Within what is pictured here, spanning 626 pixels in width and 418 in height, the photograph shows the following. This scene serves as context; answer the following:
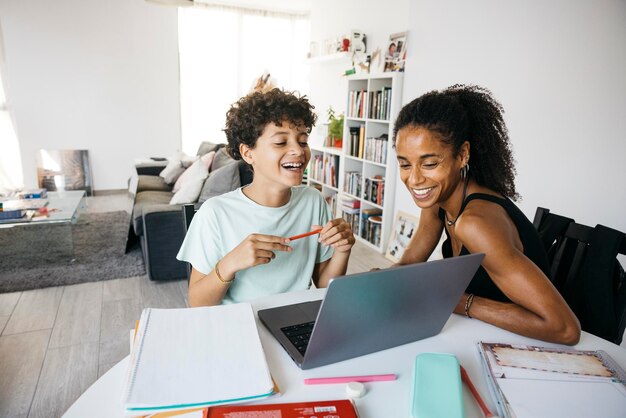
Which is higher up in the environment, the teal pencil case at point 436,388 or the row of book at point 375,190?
the teal pencil case at point 436,388

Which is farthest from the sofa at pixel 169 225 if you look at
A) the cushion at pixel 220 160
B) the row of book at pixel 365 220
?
the row of book at pixel 365 220

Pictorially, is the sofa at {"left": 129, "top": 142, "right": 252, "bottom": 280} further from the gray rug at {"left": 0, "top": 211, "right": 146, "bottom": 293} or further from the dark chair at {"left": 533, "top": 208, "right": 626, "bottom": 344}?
the dark chair at {"left": 533, "top": 208, "right": 626, "bottom": 344}

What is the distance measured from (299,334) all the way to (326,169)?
3.70 metres

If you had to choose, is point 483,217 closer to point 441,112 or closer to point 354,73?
point 441,112

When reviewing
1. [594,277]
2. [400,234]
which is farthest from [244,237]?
[400,234]

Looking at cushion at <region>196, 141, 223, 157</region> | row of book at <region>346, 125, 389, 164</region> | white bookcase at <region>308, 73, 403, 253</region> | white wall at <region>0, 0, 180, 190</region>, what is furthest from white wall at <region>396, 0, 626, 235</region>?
→ white wall at <region>0, 0, 180, 190</region>

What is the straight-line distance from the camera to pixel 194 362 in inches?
27.2

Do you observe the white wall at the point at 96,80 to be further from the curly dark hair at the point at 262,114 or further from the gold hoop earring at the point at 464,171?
the gold hoop earring at the point at 464,171

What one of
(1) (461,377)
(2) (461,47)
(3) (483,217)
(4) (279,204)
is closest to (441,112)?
(3) (483,217)

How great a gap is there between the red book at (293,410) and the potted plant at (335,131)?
3.90 metres

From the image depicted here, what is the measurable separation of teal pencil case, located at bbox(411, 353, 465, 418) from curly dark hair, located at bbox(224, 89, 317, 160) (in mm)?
807

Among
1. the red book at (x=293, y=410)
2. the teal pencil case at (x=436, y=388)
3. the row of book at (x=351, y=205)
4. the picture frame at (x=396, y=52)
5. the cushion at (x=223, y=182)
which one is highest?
the picture frame at (x=396, y=52)

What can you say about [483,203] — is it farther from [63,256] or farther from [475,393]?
[63,256]

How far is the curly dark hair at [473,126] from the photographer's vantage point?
1111 millimetres
